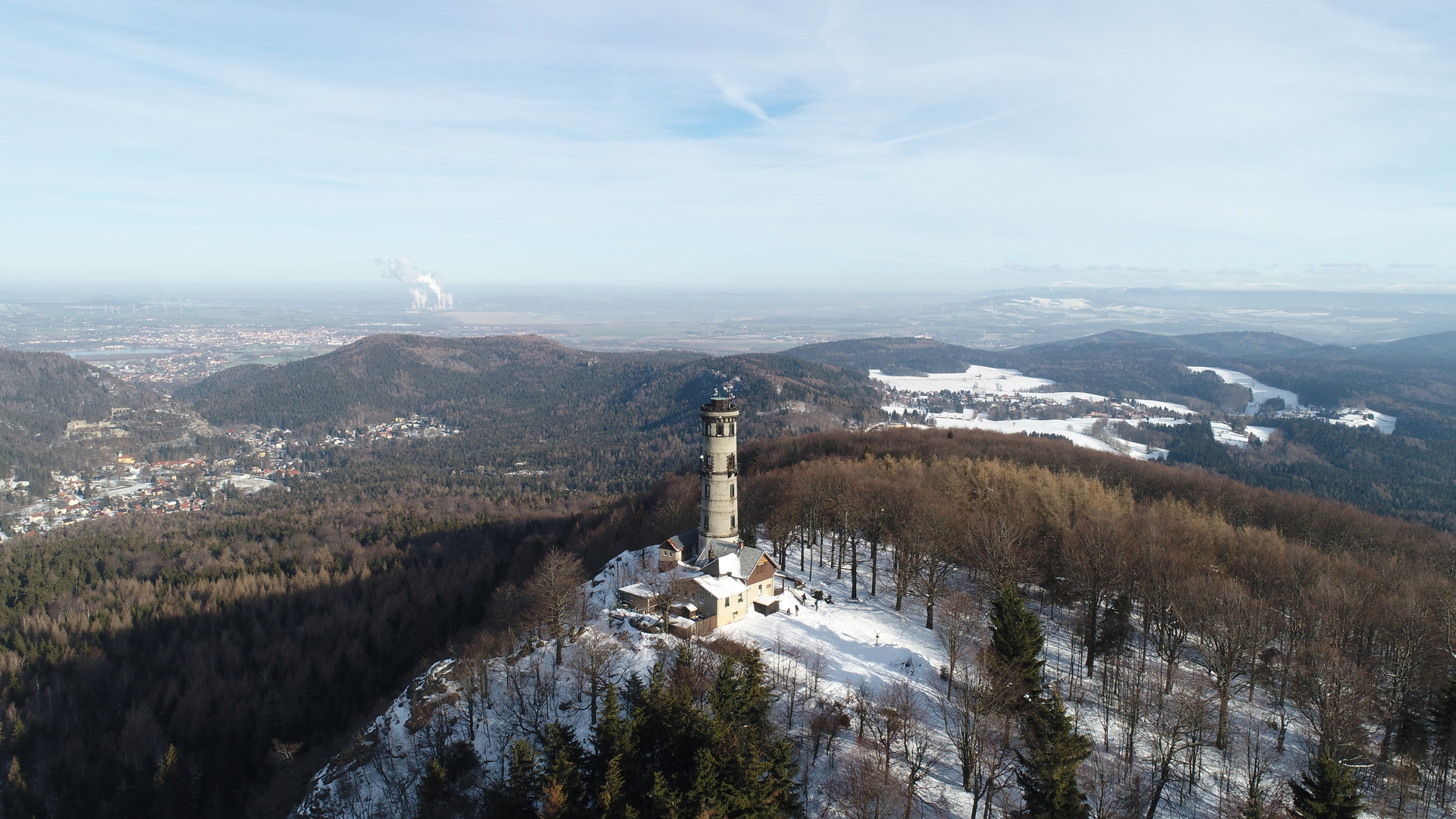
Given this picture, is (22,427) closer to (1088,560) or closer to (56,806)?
(56,806)

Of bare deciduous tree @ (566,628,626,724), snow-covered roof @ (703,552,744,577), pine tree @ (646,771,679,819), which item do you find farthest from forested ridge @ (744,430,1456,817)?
bare deciduous tree @ (566,628,626,724)

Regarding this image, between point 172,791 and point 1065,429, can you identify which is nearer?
point 172,791

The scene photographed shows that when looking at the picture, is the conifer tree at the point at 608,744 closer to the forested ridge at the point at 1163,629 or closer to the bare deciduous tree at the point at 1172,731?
the forested ridge at the point at 1163,629

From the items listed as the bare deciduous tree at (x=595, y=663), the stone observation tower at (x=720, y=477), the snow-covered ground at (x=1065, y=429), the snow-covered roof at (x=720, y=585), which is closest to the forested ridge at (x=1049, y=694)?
the bare deciduous tree at (x=595, y=663)

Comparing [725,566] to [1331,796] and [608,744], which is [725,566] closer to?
[608,744]

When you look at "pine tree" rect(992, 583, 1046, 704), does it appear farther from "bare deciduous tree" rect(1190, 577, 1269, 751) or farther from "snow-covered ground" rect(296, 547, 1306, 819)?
"bare deciduous tree" rect(1190, 577, 1269, 751)

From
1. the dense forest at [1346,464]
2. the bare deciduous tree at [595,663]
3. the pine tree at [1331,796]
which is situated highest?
the pine tree at [1331,796]

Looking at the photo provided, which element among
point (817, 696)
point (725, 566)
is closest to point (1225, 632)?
point (817, 696)
